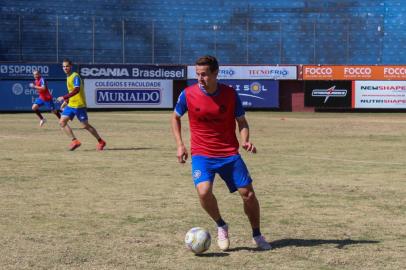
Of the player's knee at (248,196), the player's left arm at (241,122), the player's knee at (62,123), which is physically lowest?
the player's knee at (248,196)

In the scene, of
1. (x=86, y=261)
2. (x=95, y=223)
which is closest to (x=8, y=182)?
(x=95, y=223)

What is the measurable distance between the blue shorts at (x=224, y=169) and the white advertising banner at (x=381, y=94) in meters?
35.7

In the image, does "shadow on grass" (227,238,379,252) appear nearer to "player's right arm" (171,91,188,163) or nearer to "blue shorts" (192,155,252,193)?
"blue shorts" (192,155,252,193)

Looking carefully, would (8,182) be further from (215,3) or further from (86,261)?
(215,3)

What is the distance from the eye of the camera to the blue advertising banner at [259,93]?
42.3 m

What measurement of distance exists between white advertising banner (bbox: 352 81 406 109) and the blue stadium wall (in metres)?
6.10

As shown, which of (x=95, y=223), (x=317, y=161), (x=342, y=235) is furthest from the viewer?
(x=317, y=161)

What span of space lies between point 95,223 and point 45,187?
3135 millimetres

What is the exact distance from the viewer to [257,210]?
7148mm

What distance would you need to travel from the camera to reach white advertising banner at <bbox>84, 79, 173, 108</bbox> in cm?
4103

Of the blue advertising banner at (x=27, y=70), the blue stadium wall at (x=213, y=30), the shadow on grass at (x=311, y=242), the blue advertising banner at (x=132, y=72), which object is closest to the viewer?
the shadow on grass at (x=311, y=242)

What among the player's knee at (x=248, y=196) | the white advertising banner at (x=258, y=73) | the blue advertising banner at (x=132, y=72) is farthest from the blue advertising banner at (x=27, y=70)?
the player's knee at (x=248, y=196)

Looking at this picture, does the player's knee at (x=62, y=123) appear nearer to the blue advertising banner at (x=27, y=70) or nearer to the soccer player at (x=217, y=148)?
the soccer player at (x=217, y=148)

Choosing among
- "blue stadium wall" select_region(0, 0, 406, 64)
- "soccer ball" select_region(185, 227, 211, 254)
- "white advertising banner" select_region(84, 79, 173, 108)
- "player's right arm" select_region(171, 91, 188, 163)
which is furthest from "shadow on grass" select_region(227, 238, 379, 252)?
"blue stadium wall" select_region(0, 0, 406, 64)
